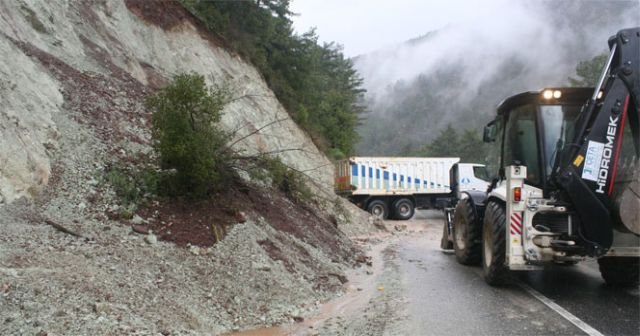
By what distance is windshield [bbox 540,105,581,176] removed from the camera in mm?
7793

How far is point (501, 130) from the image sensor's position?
31.0ft

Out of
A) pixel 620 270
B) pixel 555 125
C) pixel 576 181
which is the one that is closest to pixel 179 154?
pixel 576 181

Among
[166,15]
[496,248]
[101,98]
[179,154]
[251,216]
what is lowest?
[496,248]

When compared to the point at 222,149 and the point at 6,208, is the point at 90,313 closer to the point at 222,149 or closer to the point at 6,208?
the point at 6,208

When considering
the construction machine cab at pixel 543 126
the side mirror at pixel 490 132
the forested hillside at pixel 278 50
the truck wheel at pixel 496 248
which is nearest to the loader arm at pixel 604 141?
the construction machine cab at pixel 543 126

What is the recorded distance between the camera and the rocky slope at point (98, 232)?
517 centimetres

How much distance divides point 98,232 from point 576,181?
6206 millimetres

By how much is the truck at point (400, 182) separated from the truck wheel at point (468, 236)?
14.0m

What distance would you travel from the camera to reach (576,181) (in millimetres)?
7016

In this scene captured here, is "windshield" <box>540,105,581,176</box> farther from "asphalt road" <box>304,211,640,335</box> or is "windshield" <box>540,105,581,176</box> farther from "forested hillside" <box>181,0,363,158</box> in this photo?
"forested hillside" <box>181,0,363,158</box>

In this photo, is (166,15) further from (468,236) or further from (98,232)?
(98,232)

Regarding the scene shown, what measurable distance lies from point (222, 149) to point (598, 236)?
5705 millimetres

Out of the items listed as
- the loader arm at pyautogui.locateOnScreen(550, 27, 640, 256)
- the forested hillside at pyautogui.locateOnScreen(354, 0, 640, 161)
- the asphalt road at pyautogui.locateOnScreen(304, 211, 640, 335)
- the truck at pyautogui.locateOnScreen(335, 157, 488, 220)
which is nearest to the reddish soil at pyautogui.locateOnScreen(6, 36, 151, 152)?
the asphalt road at pyautogui.locateOnScreen(304, 211, 640, 335)

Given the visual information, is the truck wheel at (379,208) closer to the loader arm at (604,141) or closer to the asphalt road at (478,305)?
the asphalt road at (478,305)
